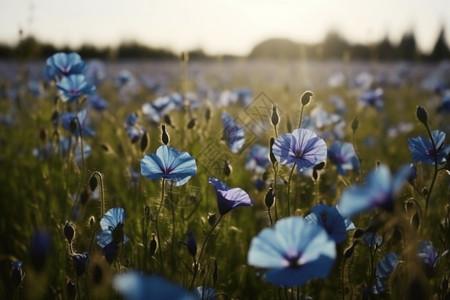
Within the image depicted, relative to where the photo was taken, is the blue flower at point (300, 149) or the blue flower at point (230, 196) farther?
the blue flower at point (300, 149)

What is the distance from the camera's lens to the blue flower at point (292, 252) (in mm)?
935

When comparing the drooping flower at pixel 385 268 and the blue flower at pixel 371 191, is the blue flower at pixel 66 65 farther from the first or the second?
the blue flower at pixel 371 191

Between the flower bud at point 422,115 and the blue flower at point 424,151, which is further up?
the flower bud at point 422,115

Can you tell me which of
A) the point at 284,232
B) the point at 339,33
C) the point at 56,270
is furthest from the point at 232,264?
the point at 339,33

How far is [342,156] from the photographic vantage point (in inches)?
89.3

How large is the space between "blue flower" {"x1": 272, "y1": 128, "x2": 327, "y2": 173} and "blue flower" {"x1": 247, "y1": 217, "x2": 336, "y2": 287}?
518mm

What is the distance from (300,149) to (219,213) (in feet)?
1.18

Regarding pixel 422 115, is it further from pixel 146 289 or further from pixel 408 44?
pixel 408 44

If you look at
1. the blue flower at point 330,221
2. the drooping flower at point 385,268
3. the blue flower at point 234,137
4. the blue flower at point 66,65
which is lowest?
the drooping flower at point 385,268

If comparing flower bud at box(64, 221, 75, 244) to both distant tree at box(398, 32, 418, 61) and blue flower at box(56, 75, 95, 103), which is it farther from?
distant tree at box(398, 32, 418, 61)

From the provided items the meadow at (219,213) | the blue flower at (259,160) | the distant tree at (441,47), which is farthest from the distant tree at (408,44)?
the blue flower at (259,160)

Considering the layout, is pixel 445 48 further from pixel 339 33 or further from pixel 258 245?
pixel 258 245

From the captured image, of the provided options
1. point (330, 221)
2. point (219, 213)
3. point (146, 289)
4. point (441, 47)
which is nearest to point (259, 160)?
point (219, 213)

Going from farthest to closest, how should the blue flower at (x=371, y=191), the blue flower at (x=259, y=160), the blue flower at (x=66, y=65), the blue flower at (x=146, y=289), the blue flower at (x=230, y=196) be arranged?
1. the blue flower at (x=259, y=160)
2. the blue flower at (x=66, y=65)
3. the blue flower at (x=230, y=196)
4. the blue flower at (x=371, y=191)
5. the blue flower at (x=146, y=289)
